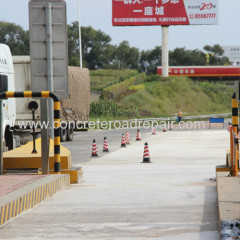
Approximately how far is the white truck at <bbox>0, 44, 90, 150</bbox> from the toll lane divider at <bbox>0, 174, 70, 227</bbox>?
7.08 metres

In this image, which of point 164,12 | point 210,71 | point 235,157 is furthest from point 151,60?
point 235,157

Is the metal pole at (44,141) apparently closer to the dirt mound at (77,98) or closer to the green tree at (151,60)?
the dirt mound at (77,98)

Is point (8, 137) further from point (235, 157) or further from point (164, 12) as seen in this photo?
point (164, 12)

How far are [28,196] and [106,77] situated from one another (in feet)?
293

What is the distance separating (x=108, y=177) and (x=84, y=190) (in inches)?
144

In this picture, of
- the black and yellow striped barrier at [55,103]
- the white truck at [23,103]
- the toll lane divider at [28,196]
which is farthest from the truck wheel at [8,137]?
the toll lane divider at [28,196]

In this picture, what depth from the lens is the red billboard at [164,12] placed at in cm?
7912

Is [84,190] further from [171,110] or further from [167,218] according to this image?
[171,110]

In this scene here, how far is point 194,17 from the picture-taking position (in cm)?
8088

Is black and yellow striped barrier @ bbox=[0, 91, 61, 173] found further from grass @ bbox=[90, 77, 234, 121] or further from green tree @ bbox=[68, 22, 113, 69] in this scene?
green tree @ bbox=[68, 22, 113, 69]

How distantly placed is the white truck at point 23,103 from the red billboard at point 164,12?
43.1 metres

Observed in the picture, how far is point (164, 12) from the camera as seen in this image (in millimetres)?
80062

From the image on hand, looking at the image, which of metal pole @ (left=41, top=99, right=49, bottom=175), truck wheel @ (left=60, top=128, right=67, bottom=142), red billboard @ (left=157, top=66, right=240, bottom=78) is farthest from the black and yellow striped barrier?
red billboard @ (left=157, top=66, right=240, bottom=78)

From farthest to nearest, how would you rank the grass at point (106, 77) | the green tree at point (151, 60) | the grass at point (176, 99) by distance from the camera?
1. the green tree at point (151, 60)
2. the grass at point (106, 77)
3. the grass at point (176, 99)
